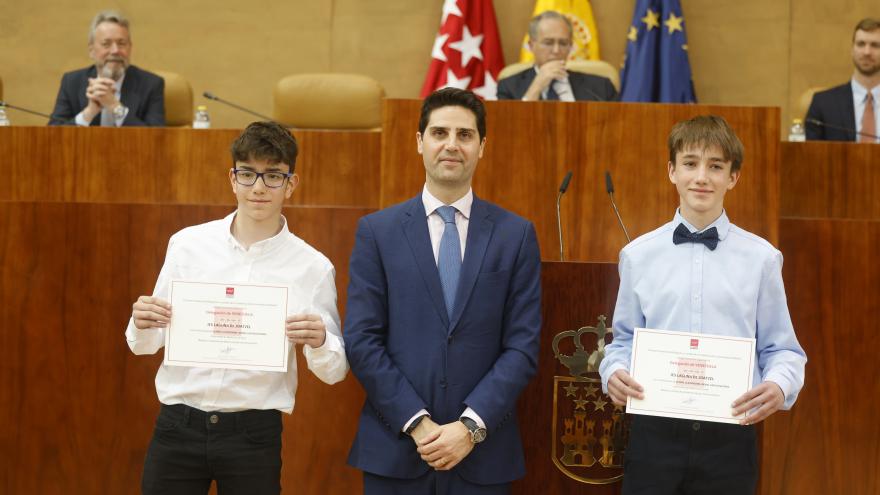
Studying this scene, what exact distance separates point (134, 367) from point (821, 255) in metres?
2.69

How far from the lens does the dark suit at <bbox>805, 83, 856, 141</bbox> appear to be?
5289 millimetres

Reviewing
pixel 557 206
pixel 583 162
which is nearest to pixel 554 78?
pixel 583 162

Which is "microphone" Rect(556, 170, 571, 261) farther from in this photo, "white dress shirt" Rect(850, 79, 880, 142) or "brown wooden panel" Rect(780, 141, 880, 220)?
"white dress shirt" Rect(850, 79, 880, 142)

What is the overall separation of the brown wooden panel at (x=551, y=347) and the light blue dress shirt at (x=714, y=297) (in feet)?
1.43

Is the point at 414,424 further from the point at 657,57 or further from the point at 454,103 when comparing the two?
the point at 657,57

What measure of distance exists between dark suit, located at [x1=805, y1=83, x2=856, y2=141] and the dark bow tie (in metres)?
2.83

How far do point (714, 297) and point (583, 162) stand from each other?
106cm

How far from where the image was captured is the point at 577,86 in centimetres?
521

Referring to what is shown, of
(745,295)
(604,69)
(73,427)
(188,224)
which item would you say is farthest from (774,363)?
(604,69)

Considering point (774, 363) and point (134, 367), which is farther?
point (134, 367)

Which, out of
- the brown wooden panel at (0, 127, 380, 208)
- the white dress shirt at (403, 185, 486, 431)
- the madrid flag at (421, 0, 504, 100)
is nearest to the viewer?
the white dress shirt at (403, 185, 486, 431)

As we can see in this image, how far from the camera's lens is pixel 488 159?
12.2 ft

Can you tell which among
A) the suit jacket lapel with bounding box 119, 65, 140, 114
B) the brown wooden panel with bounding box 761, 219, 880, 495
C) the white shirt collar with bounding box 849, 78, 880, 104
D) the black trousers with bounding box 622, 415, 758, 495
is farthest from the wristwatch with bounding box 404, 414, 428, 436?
the white shirt collar with bounding box 849, 78, 880, 104

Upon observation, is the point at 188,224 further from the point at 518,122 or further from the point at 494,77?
the point at 494,77
